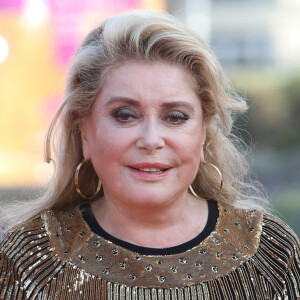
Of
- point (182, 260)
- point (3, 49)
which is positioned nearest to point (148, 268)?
point (182, 260)

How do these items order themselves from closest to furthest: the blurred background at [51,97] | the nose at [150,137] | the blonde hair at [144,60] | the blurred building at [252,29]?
the nose at [150,137], the blonde hair at [144,60], the blurred background at [51,97], the blurred building at [252,29]

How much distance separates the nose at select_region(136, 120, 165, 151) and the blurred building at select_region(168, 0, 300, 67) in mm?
13262

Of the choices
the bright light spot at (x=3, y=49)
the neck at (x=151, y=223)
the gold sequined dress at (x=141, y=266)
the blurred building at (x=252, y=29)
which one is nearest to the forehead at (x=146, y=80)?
the neck at (x=151, y=223)

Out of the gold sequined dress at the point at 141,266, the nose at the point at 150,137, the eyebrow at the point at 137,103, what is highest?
the eyebrow at the point at 137,103

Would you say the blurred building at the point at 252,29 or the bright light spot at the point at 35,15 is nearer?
the bright light spot at the point at 35,15

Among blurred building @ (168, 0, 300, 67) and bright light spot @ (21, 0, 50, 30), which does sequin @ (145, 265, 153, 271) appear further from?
blurred building @ (168, 0, 300, 67)

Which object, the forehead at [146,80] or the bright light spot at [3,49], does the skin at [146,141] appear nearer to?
the forehead at [146,80]

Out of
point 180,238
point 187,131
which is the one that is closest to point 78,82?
point 187,131

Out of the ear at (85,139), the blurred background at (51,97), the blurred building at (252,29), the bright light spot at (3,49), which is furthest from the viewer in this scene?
the blurred building at (252,29)

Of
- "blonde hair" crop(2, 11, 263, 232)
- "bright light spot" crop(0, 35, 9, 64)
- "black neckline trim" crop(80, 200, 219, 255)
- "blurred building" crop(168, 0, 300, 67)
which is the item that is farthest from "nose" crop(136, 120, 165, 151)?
"blurred building" crop(168, 0, 300, 67)

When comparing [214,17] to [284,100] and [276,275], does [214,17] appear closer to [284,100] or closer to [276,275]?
[284,100]

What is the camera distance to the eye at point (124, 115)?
245 centimetres

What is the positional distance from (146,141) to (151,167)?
11 centimetres

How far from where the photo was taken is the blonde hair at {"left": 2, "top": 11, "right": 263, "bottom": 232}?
2.51 m
